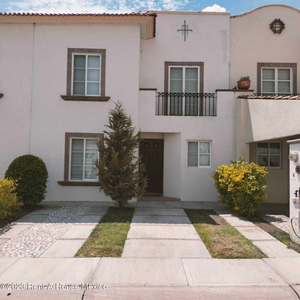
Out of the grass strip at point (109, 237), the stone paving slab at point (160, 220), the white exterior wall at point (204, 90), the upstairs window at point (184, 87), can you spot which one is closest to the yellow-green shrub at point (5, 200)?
the grass strip at point (109, 237)

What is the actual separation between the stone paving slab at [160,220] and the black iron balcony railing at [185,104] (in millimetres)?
4287

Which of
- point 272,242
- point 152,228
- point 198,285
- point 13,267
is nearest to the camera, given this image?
point 198,285

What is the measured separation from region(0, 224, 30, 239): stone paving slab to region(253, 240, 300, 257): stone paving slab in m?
5.24

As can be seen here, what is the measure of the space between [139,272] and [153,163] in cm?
693

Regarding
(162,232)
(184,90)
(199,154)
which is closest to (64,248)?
(162,232)

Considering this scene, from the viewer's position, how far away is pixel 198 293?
376 cm

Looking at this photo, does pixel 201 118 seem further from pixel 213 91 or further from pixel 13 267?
pixel 13 267

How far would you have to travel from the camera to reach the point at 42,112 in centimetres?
989

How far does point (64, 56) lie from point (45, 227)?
240 inches

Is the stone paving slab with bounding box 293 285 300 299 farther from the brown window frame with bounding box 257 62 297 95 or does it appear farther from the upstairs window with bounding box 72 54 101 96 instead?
the brown window frame with bounding box 257 62 297 95

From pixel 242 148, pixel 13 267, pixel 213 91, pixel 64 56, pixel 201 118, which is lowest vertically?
pixel 13 267

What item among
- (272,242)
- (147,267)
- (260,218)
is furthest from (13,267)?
(260,218)

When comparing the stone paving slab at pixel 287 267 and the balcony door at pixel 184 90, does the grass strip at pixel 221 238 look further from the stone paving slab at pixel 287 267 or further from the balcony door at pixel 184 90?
the balcony door at pixel 184 90

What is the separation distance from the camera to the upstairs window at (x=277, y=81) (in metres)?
11.1
